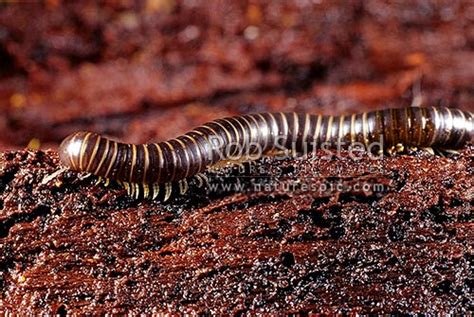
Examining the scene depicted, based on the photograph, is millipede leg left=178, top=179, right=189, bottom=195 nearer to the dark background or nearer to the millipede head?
the millipede head

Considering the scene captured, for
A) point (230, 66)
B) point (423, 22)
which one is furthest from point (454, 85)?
point (230, 66)

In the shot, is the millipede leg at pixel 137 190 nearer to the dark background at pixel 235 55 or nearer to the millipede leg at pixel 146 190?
the millipede leg at pixel 146 190

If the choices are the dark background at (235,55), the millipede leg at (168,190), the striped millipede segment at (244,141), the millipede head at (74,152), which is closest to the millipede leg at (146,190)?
the striped millipede segment at (244,141)

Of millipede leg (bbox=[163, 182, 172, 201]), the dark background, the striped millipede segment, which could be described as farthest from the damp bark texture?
the dark background

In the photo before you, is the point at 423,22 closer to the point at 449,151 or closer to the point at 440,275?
the point at 449,151

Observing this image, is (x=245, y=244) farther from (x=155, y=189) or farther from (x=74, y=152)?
(x=74, y=152)

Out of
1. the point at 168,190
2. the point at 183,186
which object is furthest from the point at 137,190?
the point at 183,186
